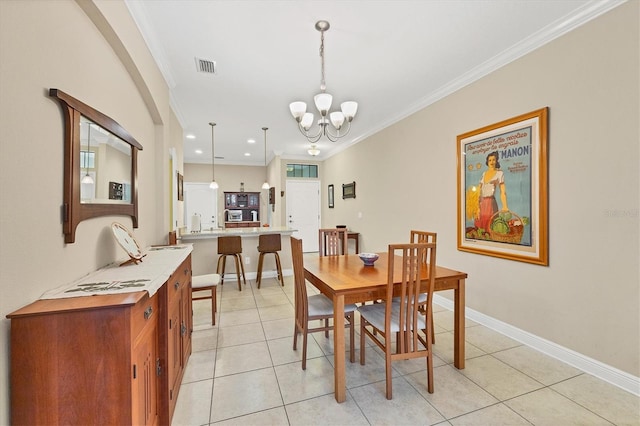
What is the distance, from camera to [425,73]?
10.5 feet

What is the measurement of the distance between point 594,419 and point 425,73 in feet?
10.7

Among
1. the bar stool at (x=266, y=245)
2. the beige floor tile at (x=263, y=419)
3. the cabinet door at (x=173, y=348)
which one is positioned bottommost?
the beige floor tile at (x=263, y=419)

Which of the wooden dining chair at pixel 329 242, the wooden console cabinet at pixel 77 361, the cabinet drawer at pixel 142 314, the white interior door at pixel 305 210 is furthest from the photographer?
the white interior door at pixel 305 210

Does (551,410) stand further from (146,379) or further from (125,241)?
(125,241)

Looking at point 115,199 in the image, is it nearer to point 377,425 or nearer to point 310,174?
point 377,425

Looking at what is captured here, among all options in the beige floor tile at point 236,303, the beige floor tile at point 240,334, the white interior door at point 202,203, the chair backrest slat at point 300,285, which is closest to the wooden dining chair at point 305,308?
the chair backrest slat at point 300,285

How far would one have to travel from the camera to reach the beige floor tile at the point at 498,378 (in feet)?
6.57

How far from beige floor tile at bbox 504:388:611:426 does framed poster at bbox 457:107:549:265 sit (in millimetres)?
1084

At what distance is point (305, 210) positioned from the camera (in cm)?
764

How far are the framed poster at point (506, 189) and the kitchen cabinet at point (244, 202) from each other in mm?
6665

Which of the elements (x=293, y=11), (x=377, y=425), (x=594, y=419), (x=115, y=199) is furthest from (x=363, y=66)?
(x=594, y=419)

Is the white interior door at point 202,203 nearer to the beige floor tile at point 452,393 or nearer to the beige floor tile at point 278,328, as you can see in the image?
the beige floor tile at point 278,328

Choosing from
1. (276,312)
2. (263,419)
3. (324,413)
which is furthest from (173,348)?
(276,312)

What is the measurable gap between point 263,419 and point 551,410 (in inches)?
73.3
